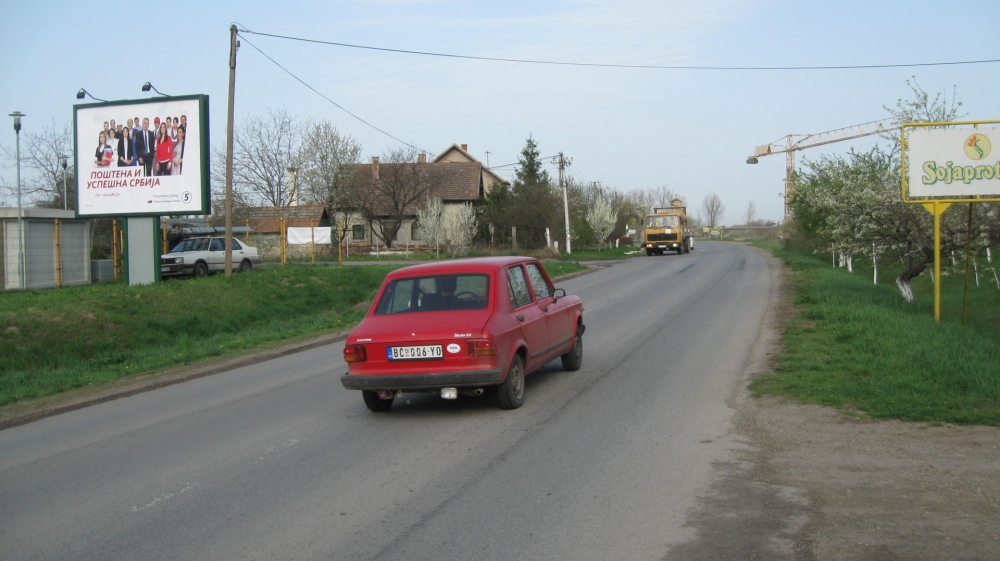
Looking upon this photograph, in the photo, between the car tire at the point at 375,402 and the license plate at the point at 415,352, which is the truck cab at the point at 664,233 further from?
the license plate at the point at 415,352

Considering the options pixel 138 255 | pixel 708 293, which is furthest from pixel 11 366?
pixel 708 293

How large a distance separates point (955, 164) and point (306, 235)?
35.7 meters

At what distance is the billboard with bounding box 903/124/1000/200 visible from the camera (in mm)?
13375

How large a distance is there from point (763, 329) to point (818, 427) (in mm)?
7589

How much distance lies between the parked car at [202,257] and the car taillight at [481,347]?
77.7 ft

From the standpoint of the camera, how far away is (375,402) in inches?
341

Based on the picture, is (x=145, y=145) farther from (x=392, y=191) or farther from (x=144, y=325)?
(x=392, y=191)

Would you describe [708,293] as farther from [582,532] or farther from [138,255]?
[582,532]

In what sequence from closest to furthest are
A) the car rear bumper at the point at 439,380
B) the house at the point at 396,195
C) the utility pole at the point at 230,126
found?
the car rear bumper at the point at 439,380, the utility pole at the point at 230,126, the house at the point at 396,195

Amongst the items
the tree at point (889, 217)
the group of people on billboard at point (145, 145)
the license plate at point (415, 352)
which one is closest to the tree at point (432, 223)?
the group of people on billboard at point (145, 145)

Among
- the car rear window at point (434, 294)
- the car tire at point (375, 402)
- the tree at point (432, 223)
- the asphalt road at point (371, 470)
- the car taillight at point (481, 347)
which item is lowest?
the asphalt road at point (371, 470)

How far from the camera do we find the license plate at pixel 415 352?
7918 millimetres

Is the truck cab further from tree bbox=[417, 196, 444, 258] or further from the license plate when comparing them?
the license plate

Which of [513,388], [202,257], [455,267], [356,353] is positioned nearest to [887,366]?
[513,388]
